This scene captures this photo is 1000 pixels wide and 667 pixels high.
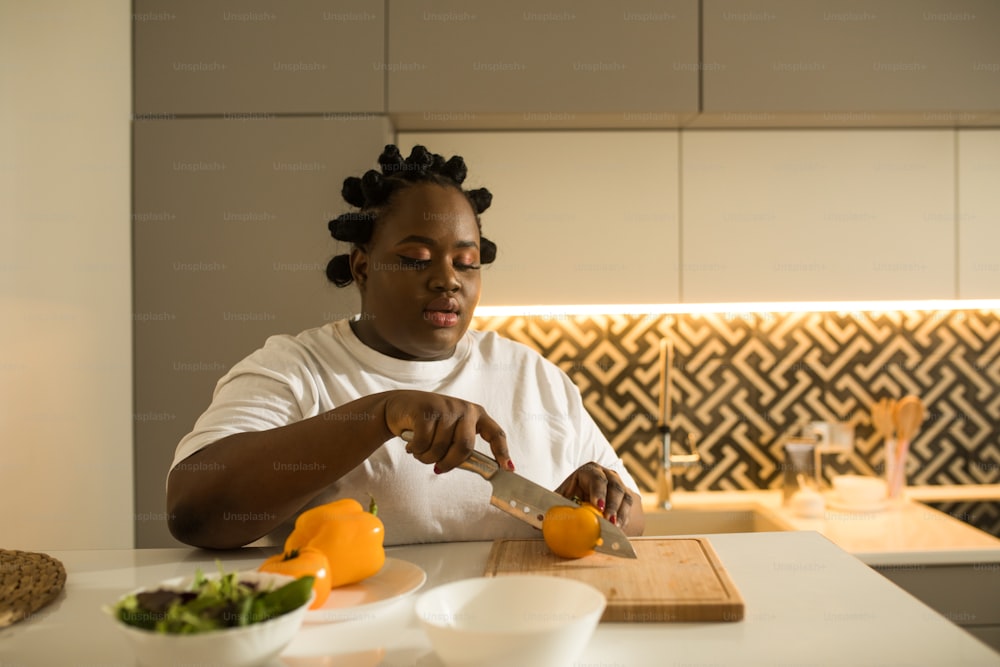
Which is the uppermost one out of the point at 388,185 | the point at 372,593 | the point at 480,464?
the point at 388,185

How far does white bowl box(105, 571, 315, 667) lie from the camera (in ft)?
1.92

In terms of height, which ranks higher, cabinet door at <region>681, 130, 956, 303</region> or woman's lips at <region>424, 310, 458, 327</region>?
cabinet door at <region>681, 130, 956, 303</region>

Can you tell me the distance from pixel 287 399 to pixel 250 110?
101 cm

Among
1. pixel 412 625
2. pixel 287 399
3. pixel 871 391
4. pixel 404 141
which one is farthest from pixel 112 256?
pixel 871 391

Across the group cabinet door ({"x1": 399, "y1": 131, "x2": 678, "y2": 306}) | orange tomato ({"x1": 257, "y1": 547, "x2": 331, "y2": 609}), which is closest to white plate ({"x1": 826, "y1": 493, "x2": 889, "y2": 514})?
cabinet door ({"x1": 399, "y1": 131, "x2": 678, "y2": 306})

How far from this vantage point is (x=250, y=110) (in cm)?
187

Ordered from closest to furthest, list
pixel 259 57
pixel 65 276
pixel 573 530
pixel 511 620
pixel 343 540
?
pixel 511 620, pixel 343 540, pixel 573 530, pixel 65 276, pixel 259 57

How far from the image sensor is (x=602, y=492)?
1084 millimetres

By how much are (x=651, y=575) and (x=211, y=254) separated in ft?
4.63

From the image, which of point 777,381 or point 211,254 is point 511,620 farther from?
point 777,381

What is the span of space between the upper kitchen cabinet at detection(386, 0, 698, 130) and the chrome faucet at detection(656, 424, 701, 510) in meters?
0.91

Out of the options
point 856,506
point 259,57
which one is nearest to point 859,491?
point 856,506

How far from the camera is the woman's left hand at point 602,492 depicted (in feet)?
3.53

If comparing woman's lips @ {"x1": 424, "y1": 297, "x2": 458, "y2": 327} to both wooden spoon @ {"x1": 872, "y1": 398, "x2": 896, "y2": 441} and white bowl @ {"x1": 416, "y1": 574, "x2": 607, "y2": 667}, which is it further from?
wooden spoon @ {"x1": 872, "y1": 398, "x2": 896, "y2": 441}
